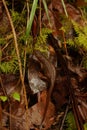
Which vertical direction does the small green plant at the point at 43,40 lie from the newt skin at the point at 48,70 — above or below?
above

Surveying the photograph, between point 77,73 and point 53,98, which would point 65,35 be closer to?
point 77,73

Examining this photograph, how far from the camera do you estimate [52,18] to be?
207 cm

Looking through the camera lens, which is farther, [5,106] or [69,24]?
[69,24]

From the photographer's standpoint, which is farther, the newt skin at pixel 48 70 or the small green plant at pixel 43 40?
the small green plant at pixel 43 40

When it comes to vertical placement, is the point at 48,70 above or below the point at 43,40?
below

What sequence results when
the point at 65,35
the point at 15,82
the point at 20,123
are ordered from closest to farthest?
1. the point at 20,123
2. the point at 15,82
3. the point at 65,35

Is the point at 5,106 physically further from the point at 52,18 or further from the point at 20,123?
the point at 52,18

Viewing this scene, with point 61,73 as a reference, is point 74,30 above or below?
above

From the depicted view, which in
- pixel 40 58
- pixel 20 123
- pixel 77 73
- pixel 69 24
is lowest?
pixel 20 123

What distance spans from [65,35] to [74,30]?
0.27 feet

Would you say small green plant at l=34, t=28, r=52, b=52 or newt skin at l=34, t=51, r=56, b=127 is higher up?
small green plant at l=34, t=28, r=52, b=52

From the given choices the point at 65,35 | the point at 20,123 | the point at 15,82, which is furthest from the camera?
the point at 65,35

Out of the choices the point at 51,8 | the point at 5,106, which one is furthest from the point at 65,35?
the point at 5,106

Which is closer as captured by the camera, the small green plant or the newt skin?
the newt skin
